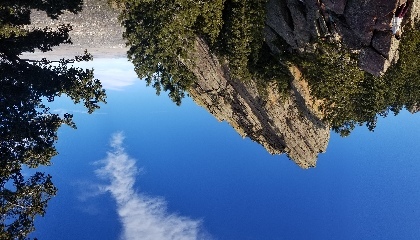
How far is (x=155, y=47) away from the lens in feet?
103

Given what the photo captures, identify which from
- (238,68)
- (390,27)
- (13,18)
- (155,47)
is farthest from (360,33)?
(13,18)

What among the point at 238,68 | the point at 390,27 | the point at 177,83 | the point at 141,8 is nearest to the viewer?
the point at 390,27

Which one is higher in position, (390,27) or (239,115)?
(239,115)

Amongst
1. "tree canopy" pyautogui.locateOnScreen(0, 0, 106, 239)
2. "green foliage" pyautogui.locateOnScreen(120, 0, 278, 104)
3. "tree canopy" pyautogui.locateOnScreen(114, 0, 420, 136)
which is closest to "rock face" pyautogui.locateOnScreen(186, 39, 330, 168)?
"tree canopy" pyautogui.locateOnScreen(114, 0, 420, 136)

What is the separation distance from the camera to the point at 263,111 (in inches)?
1437

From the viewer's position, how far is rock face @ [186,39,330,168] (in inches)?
1363

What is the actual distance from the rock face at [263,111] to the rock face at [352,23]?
585cm

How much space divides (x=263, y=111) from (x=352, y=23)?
1431 centimetres

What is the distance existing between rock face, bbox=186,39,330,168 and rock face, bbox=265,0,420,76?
230 inches

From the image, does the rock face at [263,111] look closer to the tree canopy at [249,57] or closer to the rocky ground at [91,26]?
the tree canopy at [249,57]

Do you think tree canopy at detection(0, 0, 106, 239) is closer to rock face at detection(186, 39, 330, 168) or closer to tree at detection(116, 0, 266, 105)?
tree at detection(116, 0, 266, 105)

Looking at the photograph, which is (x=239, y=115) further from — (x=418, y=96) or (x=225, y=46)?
(x=418, y=96)

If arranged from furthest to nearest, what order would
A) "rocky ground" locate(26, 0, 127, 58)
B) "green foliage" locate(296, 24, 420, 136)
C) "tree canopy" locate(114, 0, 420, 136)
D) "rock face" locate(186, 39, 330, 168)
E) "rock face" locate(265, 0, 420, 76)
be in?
1. "rocky ground" locate(26, 0, 127, 58)
2. "rock face" locate(186, 39, 330, 168)
3. "tree canopy" locate(114, 0, 420, 136)
4. "green foliage" locate(296, 24, 420, 136)
5. "rock face" locate(265, 0, 420, 76)

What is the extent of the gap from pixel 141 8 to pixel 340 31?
14587mm
